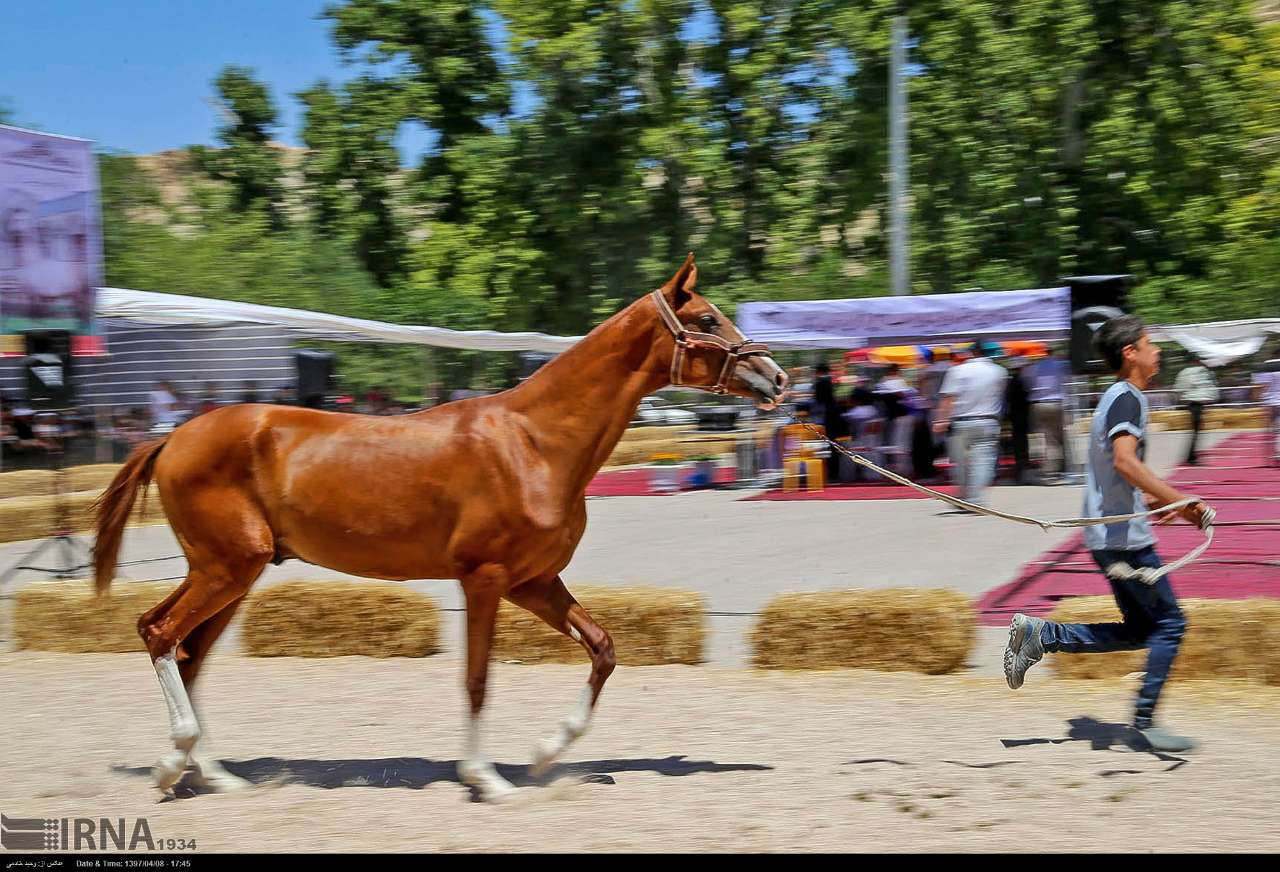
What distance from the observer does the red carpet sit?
10.2 m

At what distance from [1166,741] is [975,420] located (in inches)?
419

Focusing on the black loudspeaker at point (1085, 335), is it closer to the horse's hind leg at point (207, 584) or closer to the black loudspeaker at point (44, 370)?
the black loudspeaker at point (44, 370)

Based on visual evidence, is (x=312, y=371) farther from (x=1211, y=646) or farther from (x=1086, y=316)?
(x=1211, y=646)

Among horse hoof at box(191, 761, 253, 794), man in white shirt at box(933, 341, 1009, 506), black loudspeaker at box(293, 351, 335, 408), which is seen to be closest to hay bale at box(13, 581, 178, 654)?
horse hoof at box(191, 761, 253, 794)

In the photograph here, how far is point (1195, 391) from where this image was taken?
2077cm

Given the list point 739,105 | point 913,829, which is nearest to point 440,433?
point 913,829

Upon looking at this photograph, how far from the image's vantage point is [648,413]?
4256cm

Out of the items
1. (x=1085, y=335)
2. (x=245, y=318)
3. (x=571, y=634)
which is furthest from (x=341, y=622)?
(x=1085, y=335)

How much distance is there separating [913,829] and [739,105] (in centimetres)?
3671

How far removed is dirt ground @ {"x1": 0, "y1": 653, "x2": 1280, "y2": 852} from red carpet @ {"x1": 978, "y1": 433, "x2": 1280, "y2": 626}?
220 centimetres

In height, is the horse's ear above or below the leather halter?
above

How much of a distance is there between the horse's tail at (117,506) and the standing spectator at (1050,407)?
1570 centimetres

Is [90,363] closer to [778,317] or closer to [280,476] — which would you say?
[778,317]

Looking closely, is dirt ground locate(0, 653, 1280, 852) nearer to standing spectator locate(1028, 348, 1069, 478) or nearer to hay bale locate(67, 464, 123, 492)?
standing spectator locate(1028, 348, 1069, 478)
